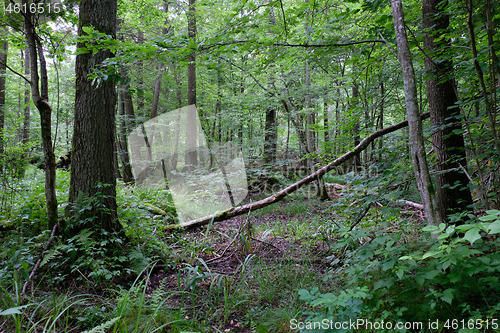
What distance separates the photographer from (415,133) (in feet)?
7.41

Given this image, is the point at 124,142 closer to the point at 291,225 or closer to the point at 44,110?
the point at 44,110

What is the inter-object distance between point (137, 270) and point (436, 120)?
4073 mm

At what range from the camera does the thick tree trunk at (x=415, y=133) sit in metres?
2.17

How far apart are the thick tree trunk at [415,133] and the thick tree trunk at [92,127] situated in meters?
3.49

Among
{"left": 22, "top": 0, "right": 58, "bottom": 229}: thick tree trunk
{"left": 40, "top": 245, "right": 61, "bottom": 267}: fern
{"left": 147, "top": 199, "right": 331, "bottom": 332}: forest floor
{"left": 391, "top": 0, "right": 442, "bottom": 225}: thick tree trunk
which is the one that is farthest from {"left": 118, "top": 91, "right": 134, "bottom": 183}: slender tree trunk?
{"left": 391, "top": 0, "right": 442, "bottom": 225}: thick tree trunk

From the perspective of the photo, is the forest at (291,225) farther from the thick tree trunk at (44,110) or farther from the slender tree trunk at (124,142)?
the slender tree trunk at (124,142)

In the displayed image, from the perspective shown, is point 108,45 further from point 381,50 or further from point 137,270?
point 381,50

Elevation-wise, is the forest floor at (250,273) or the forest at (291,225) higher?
the forest at (291,225)

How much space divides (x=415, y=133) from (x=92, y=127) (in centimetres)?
387

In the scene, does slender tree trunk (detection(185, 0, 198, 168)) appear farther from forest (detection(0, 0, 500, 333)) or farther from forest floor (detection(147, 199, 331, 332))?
forest floor (detection(147, 199, 331, 332))

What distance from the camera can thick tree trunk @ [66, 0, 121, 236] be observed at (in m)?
3.40

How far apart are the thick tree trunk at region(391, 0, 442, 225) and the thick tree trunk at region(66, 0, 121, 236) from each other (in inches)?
137

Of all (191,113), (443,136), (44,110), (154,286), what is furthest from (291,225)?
(191,113)

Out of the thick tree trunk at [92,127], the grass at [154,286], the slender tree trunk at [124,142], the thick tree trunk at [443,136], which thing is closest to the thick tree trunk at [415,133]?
the thick tree trunk at [443,136]
